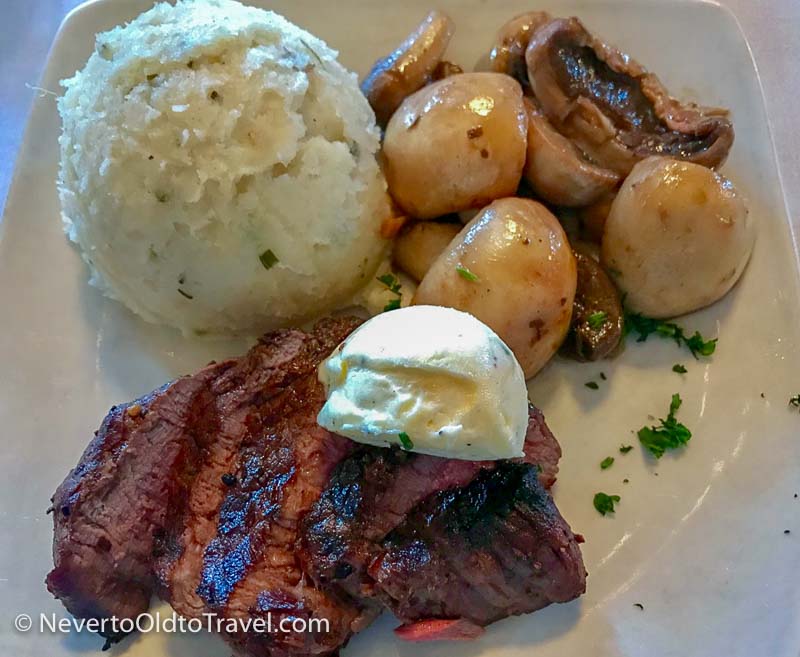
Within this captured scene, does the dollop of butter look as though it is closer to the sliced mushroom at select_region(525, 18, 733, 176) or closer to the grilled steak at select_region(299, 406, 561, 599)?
the grilled steak at select_region(299, 406, 561, 599)

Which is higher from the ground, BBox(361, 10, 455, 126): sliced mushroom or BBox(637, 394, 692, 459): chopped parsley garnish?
BBox(361, 10, 455, 126): sliced mushroom

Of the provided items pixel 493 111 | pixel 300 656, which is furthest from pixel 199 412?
pixel 493 111

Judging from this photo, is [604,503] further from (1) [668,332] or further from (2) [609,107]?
(2) [609,107]

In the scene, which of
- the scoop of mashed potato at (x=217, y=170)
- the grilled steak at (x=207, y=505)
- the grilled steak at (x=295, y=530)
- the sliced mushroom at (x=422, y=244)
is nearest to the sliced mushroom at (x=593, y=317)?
the grilled steak at (x=295, y=530)

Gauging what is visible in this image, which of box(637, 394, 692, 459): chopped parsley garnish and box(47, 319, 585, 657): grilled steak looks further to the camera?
box(637, 394, 692, 459): chopped parsley garnish

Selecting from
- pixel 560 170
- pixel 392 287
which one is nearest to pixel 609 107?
pixel 560 170

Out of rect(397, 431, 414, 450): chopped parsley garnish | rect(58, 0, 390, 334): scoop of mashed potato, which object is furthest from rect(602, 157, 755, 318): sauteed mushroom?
rect(397, 431, 414, 450): chopped parsley garnish

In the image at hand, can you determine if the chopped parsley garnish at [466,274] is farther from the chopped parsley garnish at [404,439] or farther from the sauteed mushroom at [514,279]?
the chopped parsley garnish at [404,439]
